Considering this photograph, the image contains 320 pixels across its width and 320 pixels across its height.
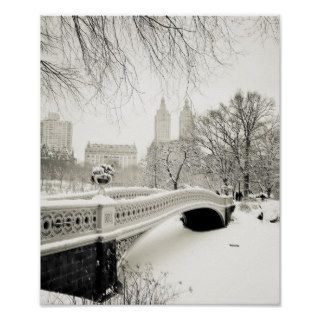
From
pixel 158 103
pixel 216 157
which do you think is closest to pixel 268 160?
→ pixel 216 157

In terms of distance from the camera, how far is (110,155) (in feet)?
11.8

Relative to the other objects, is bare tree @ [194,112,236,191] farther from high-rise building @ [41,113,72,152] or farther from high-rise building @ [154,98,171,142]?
high-rise building @ [41,113,72,152]

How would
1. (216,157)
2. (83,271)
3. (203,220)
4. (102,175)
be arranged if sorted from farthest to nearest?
(203,220), (216,157), (102,175), (83,271)

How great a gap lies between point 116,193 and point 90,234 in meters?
0.56

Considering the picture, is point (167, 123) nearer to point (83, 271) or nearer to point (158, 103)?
point (158, 103)

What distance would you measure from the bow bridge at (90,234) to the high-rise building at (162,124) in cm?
62

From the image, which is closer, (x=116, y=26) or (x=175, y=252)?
(x=116, y=26)

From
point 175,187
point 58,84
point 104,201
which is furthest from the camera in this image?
point 175,187

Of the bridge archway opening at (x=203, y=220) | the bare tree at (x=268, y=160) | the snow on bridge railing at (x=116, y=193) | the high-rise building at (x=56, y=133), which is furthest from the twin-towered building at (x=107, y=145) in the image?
the bridge archway opening at (x=203, y=220)

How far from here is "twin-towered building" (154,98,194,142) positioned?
12.1ft
